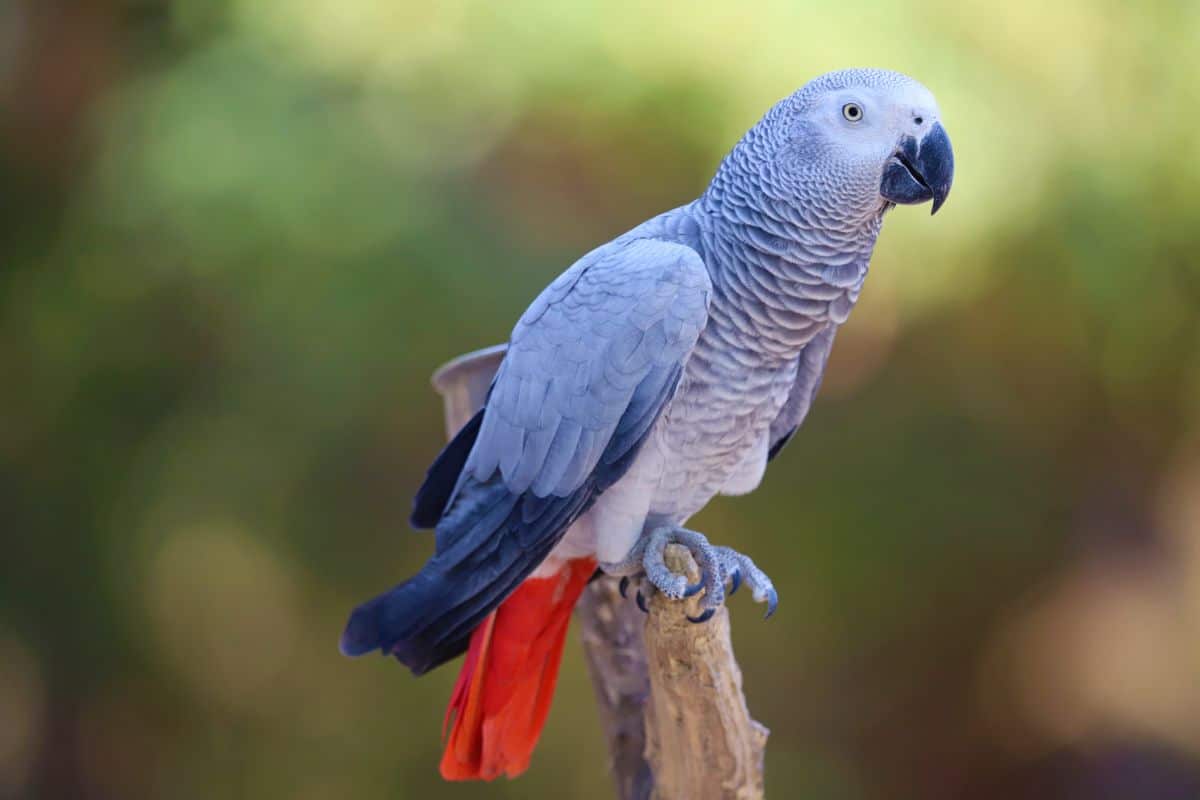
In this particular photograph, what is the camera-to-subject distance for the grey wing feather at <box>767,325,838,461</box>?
129 centimetres

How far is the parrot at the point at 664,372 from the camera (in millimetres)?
1084

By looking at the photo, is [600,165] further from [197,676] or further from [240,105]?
[197,676]

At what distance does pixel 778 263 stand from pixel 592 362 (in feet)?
0.78

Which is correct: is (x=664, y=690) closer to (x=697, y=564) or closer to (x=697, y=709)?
(x=697, y=709)

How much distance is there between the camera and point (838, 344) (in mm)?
2393

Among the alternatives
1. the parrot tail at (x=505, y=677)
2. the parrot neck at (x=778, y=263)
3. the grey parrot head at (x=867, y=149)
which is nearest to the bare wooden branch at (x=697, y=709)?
the parrot tail at (x=505, y=677)

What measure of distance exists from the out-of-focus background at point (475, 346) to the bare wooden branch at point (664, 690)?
33.0 inches

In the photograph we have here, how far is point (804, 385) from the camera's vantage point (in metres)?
1.33

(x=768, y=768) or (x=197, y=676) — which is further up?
(x=197, y=676)

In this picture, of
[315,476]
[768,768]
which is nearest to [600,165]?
[315,476]

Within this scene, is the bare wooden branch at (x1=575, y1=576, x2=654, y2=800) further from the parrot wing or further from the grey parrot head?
the grey parrot head

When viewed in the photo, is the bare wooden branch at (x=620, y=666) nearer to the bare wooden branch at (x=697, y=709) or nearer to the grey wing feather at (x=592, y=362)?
the bare wooden branch at (x=697, y=709)

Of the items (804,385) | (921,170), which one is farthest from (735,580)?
(921,170)

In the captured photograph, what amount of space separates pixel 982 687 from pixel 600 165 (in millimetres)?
1587
